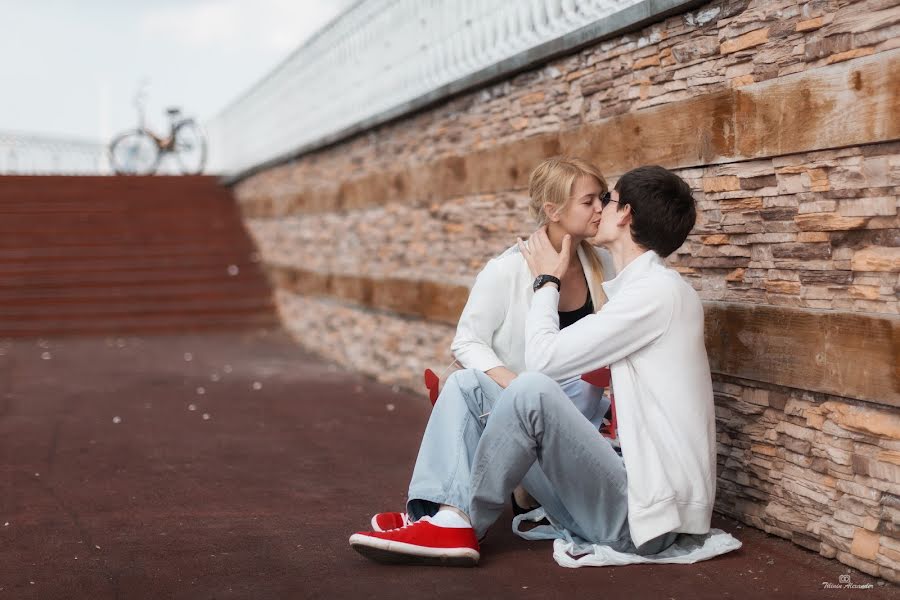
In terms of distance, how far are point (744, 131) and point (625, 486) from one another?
1581 millimetres

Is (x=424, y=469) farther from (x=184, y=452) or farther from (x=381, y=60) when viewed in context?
(x=381, y=60)

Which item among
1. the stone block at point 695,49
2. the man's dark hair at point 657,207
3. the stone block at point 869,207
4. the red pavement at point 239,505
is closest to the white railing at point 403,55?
the stone block at point 695,49

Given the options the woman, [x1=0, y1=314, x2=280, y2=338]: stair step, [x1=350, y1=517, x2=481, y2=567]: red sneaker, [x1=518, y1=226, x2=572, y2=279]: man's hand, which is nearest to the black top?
the woman

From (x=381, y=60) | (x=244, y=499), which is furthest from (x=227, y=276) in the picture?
(x=244, y=499)

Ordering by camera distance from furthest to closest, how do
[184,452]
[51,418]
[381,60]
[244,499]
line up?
[381,60], [51,418], [184,452], [244,499]

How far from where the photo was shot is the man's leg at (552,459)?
362cm

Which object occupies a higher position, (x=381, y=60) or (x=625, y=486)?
(x=381, y=60)

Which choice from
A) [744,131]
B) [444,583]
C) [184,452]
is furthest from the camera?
[184,452]

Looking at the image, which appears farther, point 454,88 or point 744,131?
point 454,88

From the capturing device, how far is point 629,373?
3734 millimetres

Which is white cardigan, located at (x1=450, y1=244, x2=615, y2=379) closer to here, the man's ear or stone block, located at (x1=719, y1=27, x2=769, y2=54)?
the man's ear

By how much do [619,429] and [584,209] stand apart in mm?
1010

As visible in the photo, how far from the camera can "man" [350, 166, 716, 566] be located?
3.66 metres

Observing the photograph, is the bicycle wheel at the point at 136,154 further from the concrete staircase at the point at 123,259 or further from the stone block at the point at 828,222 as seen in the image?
the stone block at the point at 828,222
